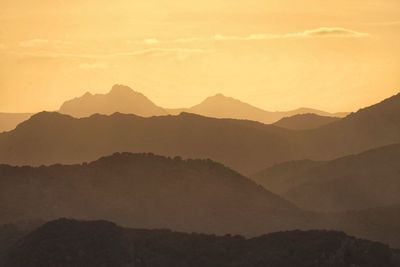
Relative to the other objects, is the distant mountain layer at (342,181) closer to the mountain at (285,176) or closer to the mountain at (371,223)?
the mountain at (285,176)

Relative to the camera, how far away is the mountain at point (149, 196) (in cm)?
8519

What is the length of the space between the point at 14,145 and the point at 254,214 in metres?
109

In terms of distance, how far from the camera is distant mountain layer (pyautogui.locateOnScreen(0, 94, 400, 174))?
569 feet

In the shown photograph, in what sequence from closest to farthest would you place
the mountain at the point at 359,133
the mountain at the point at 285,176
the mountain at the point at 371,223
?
the mountain at the point at 371,223 → the mountain at the point at 285,176 → the mountain at the point at 359,133

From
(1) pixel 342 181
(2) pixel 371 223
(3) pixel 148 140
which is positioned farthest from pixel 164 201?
(3) pixel 148 140

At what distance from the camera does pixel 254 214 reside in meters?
89.0

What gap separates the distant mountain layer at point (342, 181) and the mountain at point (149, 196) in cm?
1873

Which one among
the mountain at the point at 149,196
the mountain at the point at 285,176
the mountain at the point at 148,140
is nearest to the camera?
the mountain at the point at 149,196

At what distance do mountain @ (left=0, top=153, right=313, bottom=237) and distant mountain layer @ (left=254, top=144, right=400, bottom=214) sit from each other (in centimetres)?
1873

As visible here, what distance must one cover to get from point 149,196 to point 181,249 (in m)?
33.1

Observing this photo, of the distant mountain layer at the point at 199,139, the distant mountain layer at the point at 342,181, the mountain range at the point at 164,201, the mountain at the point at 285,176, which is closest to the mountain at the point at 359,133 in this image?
the distant mountain layer at the point at 199,139

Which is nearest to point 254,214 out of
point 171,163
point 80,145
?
point 171,163

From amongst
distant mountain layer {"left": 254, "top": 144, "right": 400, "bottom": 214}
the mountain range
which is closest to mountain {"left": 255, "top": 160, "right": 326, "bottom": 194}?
distant mountain layer {"left": 254, "top": 144, "right": 400, "bottom": 214}

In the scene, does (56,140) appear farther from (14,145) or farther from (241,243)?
(241,243)
